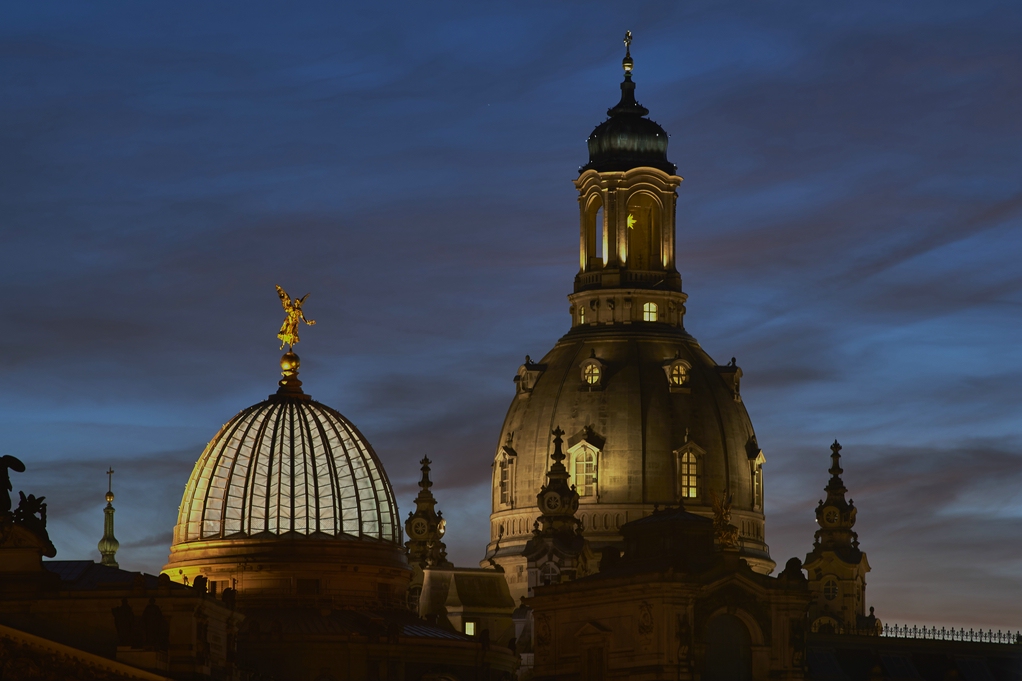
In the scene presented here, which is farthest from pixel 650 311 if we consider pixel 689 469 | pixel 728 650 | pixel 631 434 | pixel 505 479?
pixel 728 650

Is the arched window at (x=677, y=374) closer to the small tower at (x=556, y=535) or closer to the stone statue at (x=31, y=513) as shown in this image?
the small tower at (x=556, y=535)

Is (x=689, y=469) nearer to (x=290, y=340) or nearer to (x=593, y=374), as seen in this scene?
(x=593, y=374)

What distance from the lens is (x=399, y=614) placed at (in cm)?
13500

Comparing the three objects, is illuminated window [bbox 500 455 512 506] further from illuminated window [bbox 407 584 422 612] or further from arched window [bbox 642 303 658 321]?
illuminated window [bbox 407 584 422 612]

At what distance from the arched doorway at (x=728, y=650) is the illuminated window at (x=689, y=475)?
177ft

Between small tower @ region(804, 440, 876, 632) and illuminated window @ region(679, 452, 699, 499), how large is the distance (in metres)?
11.9

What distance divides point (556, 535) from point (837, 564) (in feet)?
83.5

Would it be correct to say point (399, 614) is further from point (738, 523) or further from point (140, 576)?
point (738, 523)

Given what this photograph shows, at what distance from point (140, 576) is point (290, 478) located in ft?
62.1

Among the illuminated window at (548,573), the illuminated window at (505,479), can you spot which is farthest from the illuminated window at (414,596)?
the illuminated window at (505,479)

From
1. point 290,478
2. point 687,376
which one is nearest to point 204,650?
point 290,478

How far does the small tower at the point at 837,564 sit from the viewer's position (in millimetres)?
192000

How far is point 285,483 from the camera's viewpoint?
5231 inches

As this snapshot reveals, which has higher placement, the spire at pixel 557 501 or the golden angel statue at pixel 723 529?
the spire at pixel 557 501
